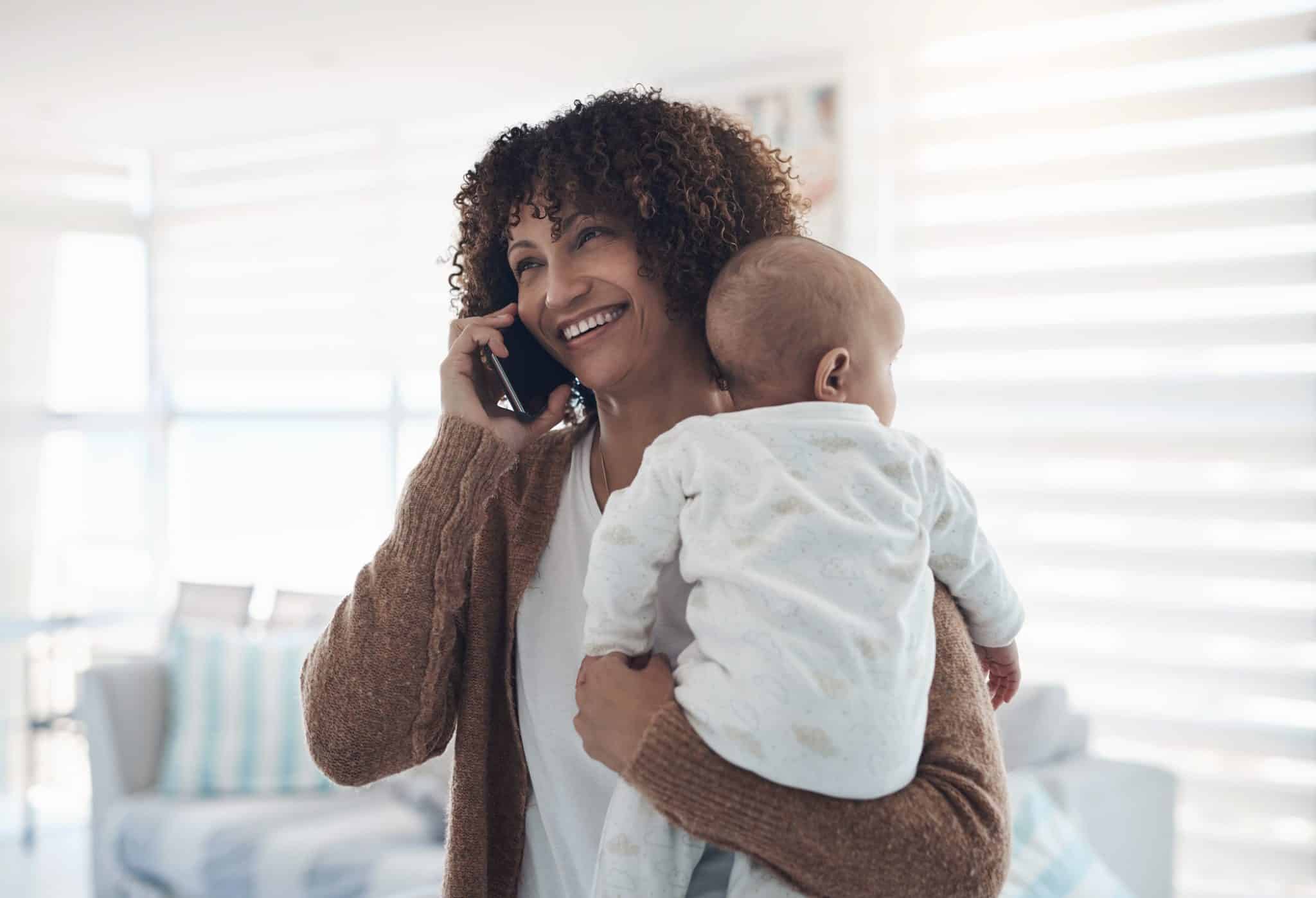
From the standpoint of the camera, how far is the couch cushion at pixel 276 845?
3.13 m

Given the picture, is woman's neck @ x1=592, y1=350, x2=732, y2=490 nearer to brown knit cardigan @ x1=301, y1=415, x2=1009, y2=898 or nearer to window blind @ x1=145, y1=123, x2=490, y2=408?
brown knit cardigan @ x1=301, y1=415, x2=1009, y2=898

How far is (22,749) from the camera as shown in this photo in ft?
16.1

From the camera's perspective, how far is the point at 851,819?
0.94 metres

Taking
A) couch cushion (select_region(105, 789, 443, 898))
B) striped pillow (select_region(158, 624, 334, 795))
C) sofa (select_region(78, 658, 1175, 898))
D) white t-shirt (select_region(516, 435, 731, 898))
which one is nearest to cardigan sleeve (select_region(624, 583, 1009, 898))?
white t-shirt (select_region(516, 435, 731, 898))

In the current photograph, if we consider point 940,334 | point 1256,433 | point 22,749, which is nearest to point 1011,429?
point 940,334

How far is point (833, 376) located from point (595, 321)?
0.94 ft

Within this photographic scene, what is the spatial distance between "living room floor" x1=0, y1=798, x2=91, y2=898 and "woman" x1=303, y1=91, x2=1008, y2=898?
369 cm

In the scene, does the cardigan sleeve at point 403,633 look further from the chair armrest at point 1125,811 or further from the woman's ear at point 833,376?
the chair armrest at point 1125,811

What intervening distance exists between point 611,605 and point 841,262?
40cm

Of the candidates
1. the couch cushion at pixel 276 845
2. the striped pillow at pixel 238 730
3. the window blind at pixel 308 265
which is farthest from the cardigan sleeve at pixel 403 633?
the window blind at pixel 308 265

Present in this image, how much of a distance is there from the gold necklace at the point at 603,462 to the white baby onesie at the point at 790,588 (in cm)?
21

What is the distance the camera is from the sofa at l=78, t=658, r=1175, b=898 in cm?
284

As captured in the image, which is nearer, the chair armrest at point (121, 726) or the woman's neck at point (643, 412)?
the woman's neck at point (643, 412)

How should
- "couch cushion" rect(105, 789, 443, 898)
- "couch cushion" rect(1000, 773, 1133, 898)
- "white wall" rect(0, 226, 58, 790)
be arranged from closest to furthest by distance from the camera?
"couch cushion" rect(1000, 773, 1133, 898)
"couch cushion" rect(105, 789, 443, 898)
"white wall" rect(0, 226, 58, 790)
